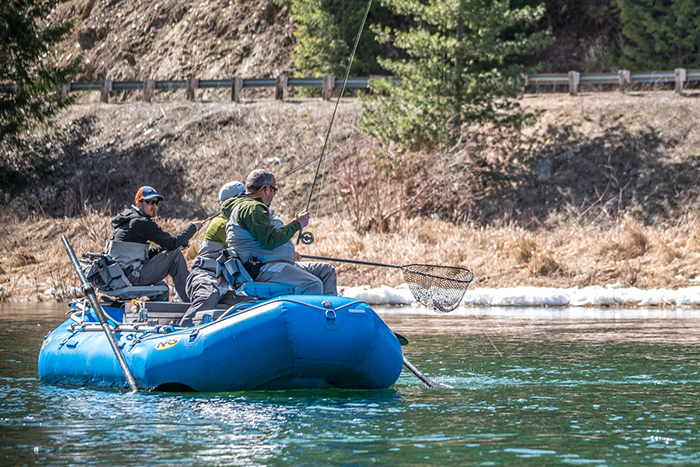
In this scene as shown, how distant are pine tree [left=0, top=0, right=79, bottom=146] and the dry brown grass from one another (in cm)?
545

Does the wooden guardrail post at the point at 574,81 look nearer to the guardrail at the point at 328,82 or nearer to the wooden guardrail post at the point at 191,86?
the guardrail at the point at 328,82

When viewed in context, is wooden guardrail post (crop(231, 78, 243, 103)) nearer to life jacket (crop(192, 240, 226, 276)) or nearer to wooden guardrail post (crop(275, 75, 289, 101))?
wooden guardrail post (crop(275, 75, 289, 101))

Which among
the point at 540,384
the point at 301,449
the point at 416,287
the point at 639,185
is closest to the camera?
the point at 301,449

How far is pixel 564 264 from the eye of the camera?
1884cm

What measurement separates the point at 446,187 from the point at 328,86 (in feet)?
30.1

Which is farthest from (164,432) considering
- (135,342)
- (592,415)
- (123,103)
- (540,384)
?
(123,103)

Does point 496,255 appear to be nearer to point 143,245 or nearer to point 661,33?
point 143,245

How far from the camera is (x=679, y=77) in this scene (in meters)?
28.8

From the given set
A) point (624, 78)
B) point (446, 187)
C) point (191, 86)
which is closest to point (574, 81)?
point (624, 78)

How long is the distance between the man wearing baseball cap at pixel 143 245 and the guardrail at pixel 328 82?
18.4 metres

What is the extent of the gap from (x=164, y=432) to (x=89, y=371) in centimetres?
267

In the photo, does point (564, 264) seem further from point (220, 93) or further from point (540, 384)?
point (220, 93)

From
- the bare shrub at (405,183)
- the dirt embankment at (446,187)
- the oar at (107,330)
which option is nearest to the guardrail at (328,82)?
the dirt embankment at (446,187)

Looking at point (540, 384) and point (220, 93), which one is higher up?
point (220, 93)
